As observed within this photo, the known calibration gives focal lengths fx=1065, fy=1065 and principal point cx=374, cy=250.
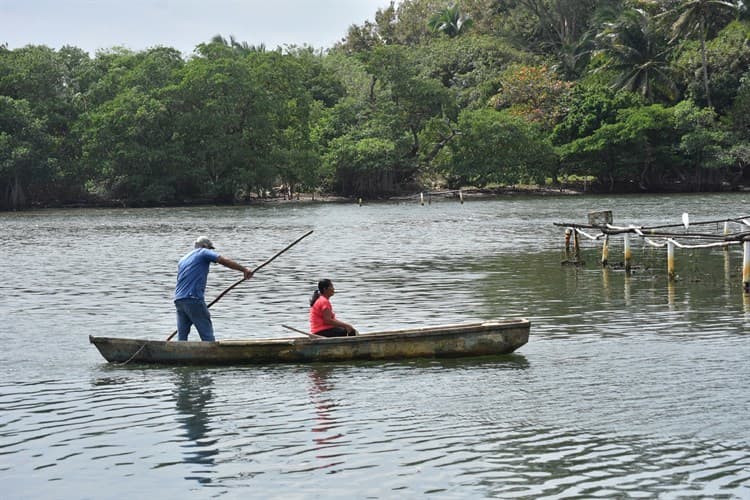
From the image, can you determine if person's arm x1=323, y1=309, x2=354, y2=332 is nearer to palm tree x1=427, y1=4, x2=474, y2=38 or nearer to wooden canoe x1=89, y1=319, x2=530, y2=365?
wooden canoe x1=89, y1=319, x2=530, y2=365

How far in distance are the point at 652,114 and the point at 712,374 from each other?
228ft

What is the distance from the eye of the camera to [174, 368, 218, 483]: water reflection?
37.3 ft

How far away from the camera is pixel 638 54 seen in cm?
8350

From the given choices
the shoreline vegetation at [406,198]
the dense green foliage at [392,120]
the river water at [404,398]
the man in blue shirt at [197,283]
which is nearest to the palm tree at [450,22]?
the dense green foliage at [392,120]

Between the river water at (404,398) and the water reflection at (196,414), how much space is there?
0.15 ft

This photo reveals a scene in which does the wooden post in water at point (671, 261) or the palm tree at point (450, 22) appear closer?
the wooden post in water at point (671, 261)

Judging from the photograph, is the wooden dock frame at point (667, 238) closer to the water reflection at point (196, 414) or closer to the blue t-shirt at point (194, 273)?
the blue t-shirt at point (194, 273)

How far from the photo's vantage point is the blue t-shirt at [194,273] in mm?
16016

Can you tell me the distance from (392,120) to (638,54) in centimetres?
2063

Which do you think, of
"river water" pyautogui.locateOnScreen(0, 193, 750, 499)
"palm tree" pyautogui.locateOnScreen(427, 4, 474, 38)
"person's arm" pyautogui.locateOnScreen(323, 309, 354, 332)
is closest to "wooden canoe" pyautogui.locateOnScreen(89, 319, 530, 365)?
A: "river water" pyautogui.locateOnScreen(0, 193, 750, 499)

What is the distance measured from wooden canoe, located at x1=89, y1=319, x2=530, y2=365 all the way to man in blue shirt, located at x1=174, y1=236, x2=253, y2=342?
451 mm

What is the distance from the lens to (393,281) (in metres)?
28.2

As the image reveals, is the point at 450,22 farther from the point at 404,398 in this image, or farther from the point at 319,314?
the point at 404,398

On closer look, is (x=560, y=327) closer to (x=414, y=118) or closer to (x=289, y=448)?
(x=289, y=448)
